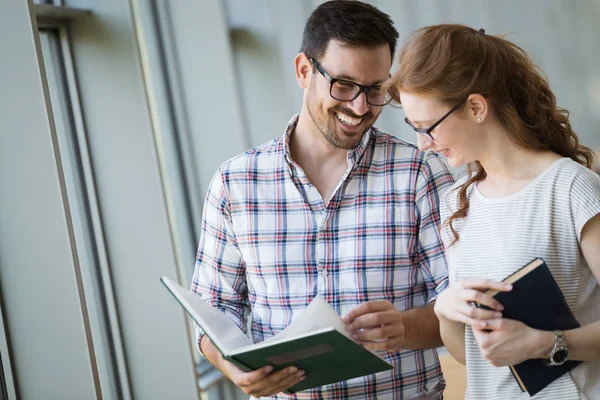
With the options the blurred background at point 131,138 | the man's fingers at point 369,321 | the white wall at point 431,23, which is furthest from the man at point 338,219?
the white wall at point 431,23

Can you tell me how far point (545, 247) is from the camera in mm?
1261

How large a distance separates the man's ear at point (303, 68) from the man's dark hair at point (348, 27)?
0.02 m

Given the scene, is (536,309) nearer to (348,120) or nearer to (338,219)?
(338,219)

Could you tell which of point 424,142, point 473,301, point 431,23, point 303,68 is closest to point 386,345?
point 473,301

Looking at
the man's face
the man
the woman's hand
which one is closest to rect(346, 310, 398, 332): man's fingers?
the man

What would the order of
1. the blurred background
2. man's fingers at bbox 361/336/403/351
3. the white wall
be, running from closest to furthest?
man's fingers at bbox 361/336/403/351, the blurred background, the white wall

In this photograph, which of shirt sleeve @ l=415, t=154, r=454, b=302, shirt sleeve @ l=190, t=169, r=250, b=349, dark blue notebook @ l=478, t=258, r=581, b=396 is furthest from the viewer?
shirt sleeve @ l=190, t=169, r=250, b=349

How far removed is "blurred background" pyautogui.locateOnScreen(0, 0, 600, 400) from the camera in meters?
2.09

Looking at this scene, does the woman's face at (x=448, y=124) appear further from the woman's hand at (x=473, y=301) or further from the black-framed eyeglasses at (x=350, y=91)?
the black-framed eyeglasses at (x=350, y=91)

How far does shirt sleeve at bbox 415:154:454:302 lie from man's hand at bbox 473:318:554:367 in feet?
1.42

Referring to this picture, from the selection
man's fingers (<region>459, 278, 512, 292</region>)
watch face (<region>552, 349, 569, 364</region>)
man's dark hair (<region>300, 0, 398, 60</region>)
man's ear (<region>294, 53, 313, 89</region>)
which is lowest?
watch face (<region>552, 349, 569, 364</region>)

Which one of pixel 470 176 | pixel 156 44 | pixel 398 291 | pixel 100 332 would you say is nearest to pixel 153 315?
pixel 100 332

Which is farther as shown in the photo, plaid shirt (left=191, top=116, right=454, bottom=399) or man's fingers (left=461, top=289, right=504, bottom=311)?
plaid shirt (left=191, top=116, right=454, bottom=399)

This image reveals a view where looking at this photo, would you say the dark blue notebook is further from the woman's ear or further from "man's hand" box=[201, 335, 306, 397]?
"man's hand" box=[201, 335, 306, 397]
